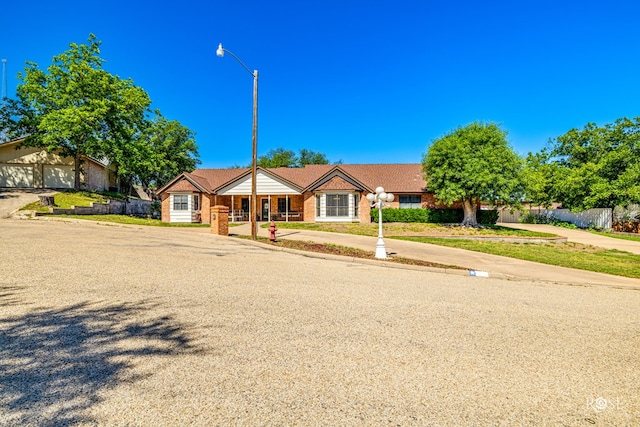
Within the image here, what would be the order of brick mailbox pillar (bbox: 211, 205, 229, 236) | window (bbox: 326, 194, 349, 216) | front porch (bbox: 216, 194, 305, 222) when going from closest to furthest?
brick mailbox pillar (bbox: 211, 205, 229, 236)
window (bbox: 326, 194, 349, 216)
front porch (bbox: 216, 194, 305, 222)

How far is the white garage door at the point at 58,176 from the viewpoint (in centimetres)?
3077

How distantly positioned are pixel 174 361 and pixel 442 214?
89.6 feet

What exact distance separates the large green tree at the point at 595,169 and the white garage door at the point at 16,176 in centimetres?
4765

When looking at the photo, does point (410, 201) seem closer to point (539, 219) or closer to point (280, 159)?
point (539, 219)

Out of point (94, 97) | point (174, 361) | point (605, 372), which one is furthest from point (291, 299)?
point (94, 97)

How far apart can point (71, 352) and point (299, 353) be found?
2.31 m

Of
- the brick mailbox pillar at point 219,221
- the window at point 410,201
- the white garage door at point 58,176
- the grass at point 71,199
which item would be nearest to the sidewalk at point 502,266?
the brick mailbox pillar at point 219,221

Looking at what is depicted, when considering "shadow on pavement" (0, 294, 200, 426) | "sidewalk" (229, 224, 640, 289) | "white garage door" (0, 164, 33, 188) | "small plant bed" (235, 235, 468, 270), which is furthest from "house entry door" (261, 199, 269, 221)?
"shadow on pavement" (0, 294, 200, 426)

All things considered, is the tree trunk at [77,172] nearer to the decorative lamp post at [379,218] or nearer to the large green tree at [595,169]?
the decorative lamp post at [379,218]

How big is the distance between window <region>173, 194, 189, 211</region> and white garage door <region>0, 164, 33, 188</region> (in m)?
14.9

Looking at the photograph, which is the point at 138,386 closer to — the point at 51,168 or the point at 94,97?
the point at 94,97

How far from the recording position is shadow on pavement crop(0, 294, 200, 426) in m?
2.49

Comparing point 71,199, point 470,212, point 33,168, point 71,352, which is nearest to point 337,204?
point 470,212

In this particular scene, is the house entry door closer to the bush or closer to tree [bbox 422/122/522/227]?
the bush
